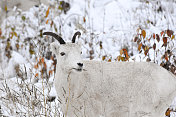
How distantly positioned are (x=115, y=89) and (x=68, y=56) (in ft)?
3.11

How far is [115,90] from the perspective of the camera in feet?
Result: 12.0

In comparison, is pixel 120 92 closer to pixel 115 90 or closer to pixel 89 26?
pixel 115 90

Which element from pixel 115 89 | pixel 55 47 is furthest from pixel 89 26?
pixel 115 89

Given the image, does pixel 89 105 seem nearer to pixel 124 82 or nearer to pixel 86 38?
pixel 124 82

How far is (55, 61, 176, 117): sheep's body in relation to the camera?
11.7 ft

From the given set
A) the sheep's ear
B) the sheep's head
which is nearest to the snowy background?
the sheep's ear

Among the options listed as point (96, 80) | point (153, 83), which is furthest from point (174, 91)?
point (96, 80)

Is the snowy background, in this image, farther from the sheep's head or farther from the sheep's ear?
the sheep's head

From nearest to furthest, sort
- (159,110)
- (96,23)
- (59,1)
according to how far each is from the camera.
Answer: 1. (159,110)
2. (96,23)
3. (59,1)

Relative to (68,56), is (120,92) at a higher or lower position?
lower

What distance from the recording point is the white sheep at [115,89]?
357 cm

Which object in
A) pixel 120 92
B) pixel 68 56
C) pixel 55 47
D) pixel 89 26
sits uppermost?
pixel 89 26

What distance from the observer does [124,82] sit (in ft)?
12.1

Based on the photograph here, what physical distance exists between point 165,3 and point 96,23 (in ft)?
9.65
